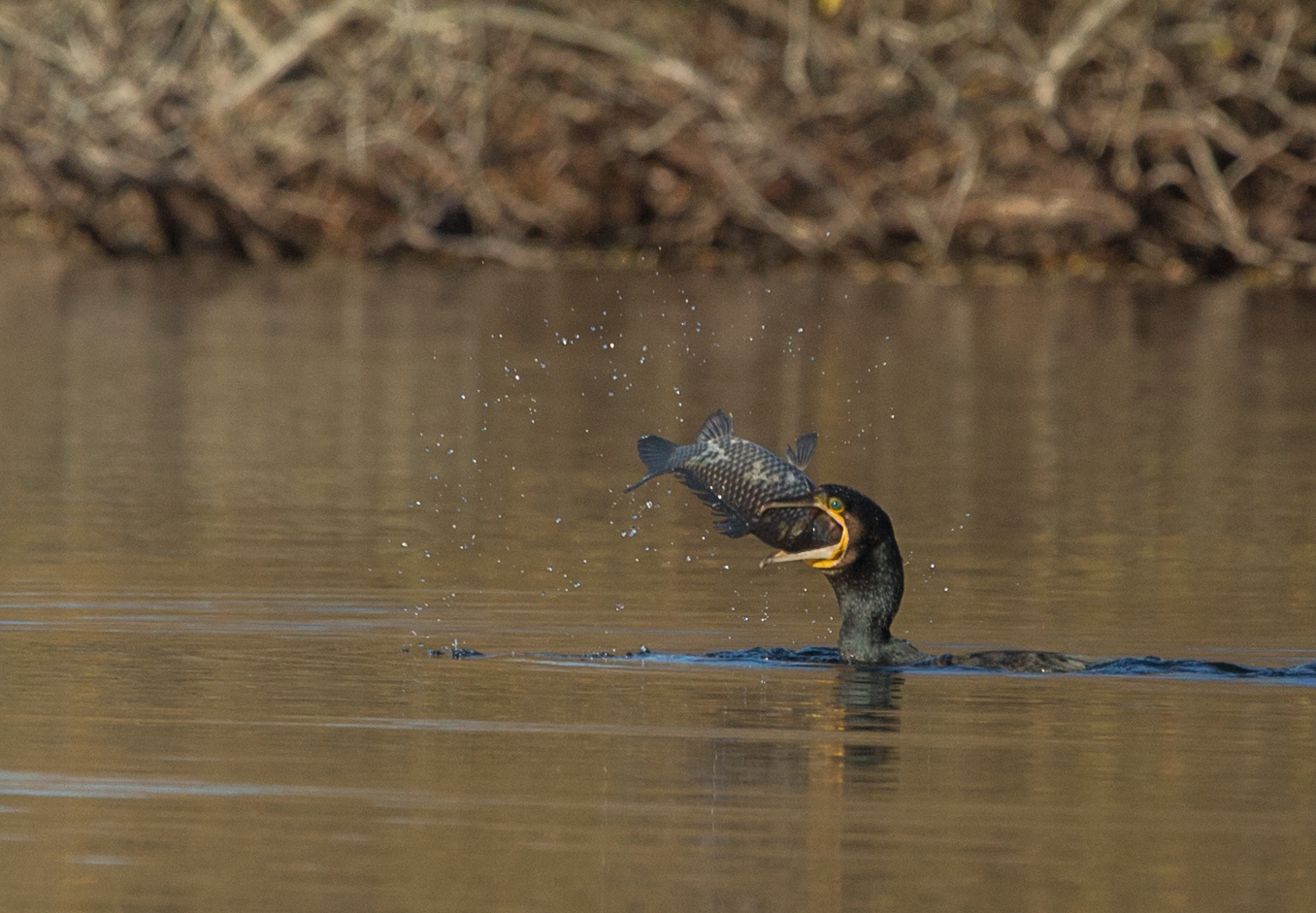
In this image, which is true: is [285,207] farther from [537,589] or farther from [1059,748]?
[1059,748]

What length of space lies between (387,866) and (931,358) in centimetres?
1554

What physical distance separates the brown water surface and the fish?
385mm

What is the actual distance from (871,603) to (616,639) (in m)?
0.80

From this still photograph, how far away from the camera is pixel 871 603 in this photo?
9047 mm

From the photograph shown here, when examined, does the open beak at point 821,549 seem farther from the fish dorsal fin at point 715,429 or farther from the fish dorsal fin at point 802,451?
the fish dorsal fin at point 715,429

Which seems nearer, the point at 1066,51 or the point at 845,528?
the point at 845,528

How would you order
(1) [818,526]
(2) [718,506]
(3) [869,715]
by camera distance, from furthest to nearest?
(1) [818,526]
(2) [718,506]
(3) [869,715]

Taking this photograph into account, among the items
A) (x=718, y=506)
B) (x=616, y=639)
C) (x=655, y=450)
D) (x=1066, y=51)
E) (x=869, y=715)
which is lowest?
(x=869, y=715)

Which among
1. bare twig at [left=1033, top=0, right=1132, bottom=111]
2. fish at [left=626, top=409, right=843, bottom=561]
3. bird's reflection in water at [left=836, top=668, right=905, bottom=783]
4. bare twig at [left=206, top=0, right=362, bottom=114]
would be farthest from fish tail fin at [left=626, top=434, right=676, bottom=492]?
bare twig at [left=206, top=0, right=362, bottom=114]

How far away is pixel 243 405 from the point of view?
18047 millimetres

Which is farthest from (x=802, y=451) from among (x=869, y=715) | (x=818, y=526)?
→ (x=869, y=715)

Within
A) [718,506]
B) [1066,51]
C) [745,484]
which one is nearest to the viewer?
[745,484]

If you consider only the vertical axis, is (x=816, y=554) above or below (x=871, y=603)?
above

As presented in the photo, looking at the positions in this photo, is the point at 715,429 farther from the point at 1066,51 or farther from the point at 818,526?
the point at 1066,51
